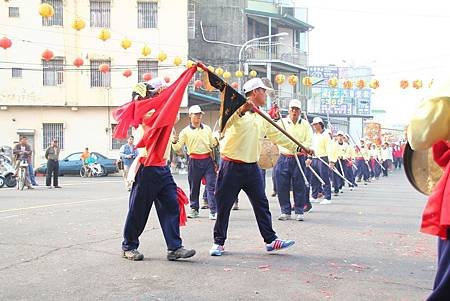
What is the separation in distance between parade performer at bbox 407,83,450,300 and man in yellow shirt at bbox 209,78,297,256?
395cm

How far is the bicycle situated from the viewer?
20.3 meters

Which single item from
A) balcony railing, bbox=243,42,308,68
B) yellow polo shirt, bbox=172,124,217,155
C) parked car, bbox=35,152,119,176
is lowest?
parked car, bbox=35,152,119,176

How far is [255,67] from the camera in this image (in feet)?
144

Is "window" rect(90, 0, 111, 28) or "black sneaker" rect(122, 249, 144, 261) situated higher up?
"window" rect(90, 0, 111, 28)

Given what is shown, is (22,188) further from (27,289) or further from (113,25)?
(113,25)

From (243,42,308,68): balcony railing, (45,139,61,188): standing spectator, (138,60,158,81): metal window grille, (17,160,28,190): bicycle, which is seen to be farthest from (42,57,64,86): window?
(17,160,28,190): bicycle

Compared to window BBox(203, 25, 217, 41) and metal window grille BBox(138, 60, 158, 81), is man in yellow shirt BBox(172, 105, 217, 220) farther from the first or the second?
window BBox(203, 25, 217, 41)

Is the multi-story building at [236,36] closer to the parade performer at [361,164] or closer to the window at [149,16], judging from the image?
the window at [149,16]

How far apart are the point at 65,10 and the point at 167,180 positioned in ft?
101

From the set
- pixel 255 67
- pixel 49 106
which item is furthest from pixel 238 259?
pixel 255 67

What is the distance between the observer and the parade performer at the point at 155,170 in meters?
6.88

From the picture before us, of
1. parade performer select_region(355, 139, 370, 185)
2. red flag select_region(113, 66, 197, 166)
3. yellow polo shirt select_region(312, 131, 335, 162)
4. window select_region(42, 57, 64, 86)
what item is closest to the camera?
red flag select_region(113, 66, 197, 166)

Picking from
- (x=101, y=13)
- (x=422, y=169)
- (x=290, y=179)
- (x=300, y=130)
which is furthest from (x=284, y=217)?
(x=101, y=13)

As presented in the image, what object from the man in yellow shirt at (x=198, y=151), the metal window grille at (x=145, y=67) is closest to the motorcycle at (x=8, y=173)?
the man in yellow shirt at (x=198, y=151)
